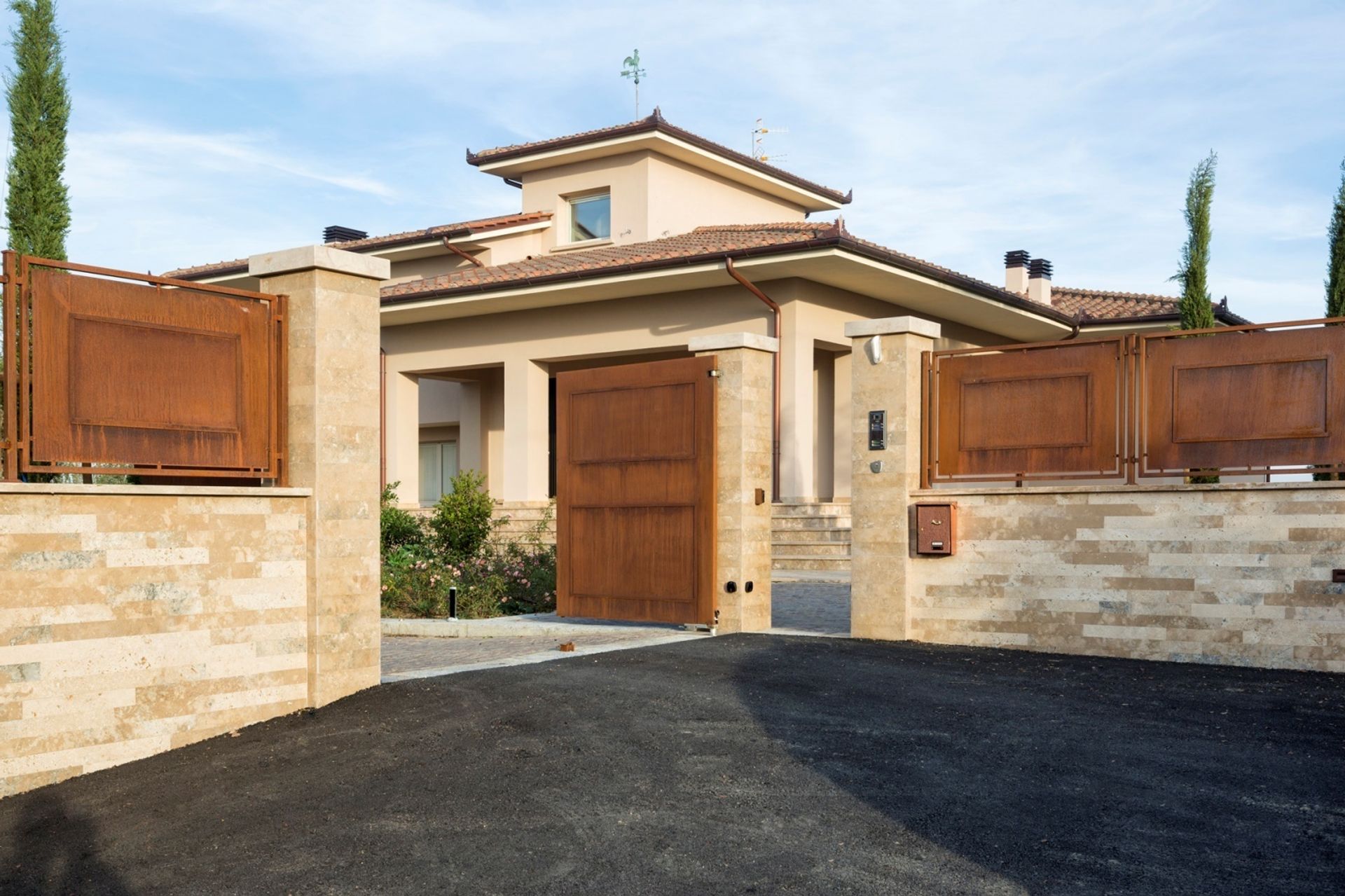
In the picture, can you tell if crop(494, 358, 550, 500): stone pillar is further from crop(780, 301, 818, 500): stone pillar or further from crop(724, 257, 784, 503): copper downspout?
crop(780, 301, 818, 500): stone pillar

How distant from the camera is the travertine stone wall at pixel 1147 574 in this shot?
9016 millimetres

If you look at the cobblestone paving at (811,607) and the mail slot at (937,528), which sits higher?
the mail slot at (937,528)

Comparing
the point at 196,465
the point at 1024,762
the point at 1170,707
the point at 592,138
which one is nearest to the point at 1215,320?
the point at 592,138

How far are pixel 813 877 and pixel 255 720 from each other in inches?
159

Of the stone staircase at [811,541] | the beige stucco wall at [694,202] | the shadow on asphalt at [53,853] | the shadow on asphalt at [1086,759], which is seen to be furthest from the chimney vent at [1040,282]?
the shadow on asphalt at [53,853]

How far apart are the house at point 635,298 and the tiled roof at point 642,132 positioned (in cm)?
4

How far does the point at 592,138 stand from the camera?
929 inches

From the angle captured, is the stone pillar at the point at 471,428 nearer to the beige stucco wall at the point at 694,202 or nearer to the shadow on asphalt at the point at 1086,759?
the beige stucco wall at the point at 694,202

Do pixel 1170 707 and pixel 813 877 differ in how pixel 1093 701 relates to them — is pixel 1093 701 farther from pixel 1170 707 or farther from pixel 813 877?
pixel 813 877

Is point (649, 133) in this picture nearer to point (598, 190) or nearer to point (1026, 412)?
point (598, 190)

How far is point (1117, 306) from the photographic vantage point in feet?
85.7

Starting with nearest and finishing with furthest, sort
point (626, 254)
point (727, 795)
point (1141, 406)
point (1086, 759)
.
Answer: point (727, 795) → point (1086, 759) → point (1141, 406) → point (626, 254)

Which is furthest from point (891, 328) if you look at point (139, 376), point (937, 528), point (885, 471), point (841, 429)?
point (841, 429)

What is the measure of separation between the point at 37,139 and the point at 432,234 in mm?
7829
